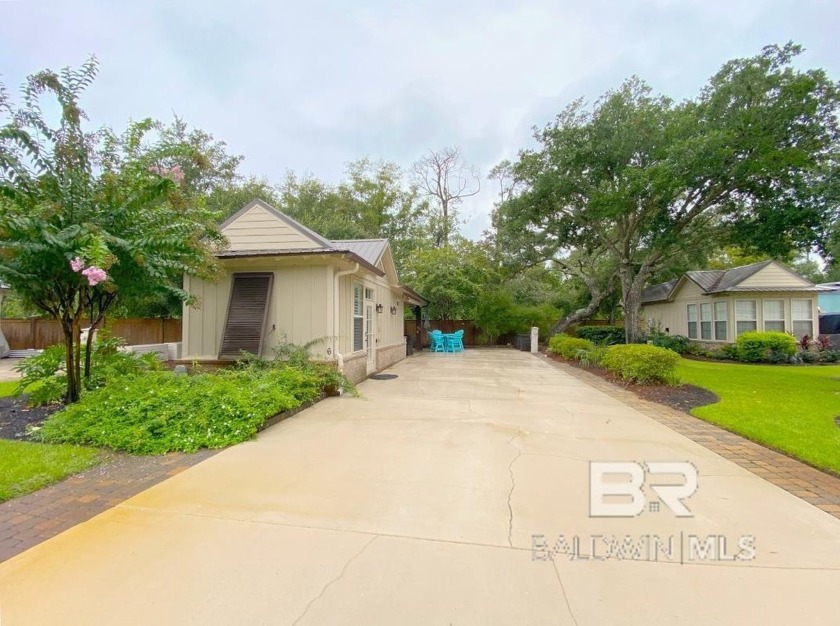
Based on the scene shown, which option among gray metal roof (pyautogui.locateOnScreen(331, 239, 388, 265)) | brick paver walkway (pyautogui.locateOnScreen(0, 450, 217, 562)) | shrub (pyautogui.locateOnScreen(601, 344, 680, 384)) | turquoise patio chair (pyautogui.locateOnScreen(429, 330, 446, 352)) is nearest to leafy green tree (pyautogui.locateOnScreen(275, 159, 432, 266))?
turquoise patio chair (pyautogui.locateOnScreen(429, 330, 446, 352))

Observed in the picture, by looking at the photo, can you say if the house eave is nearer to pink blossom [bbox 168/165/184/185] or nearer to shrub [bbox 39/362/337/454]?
pink blossom [bbox 168/165/184/185]

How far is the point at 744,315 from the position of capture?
15133 millimetres

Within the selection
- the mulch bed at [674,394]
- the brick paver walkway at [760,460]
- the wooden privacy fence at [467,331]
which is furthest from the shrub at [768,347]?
the brick paver walkway at [760,460]

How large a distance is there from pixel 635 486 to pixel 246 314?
7262mm

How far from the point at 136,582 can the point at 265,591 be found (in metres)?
0.75

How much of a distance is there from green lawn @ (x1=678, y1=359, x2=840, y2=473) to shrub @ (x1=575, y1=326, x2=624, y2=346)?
825 cm

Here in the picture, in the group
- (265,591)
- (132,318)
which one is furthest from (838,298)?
(132,318)

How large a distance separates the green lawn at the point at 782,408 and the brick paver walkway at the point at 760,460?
0.58ft

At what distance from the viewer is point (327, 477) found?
11.9 feet

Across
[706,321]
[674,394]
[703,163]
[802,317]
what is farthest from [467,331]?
[674,394]

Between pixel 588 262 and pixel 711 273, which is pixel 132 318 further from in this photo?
pixel 711 273

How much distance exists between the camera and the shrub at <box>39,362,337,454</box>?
4426 mm

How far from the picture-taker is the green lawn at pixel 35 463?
3324 millimetres

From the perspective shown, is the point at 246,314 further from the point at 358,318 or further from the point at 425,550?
the point at 425,550
